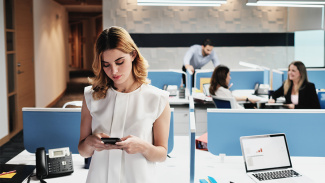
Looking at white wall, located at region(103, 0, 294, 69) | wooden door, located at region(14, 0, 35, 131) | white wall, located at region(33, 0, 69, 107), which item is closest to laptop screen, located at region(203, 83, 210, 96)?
white wall, located at region(103, 0, 294, 69)

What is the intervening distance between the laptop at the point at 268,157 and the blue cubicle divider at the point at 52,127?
1.05m

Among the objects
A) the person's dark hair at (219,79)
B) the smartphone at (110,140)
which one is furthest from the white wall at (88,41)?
the smartphone at (110,140)

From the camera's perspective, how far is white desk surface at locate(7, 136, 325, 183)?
208 cm

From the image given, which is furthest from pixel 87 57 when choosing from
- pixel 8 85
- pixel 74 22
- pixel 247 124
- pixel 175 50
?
pixel 247 124

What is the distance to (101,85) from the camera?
1.51 m

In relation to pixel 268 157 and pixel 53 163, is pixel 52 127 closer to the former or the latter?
pixel 53 163

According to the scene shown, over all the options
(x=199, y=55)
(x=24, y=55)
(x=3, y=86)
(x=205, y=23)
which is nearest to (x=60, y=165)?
(x=3, y=86)

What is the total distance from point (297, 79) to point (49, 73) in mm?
6102

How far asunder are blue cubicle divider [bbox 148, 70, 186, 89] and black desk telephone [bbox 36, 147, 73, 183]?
11.4ft

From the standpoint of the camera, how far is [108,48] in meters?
1.40

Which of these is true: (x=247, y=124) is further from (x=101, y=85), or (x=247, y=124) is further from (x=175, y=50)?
(x=175, y=50)

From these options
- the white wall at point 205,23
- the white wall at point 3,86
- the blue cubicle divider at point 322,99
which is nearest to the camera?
the blue cubicle divider at point 322,99

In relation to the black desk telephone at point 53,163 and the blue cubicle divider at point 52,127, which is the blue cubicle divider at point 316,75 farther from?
the black desk telephone at point 53,163

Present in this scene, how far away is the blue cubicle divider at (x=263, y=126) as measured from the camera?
2316 mm
